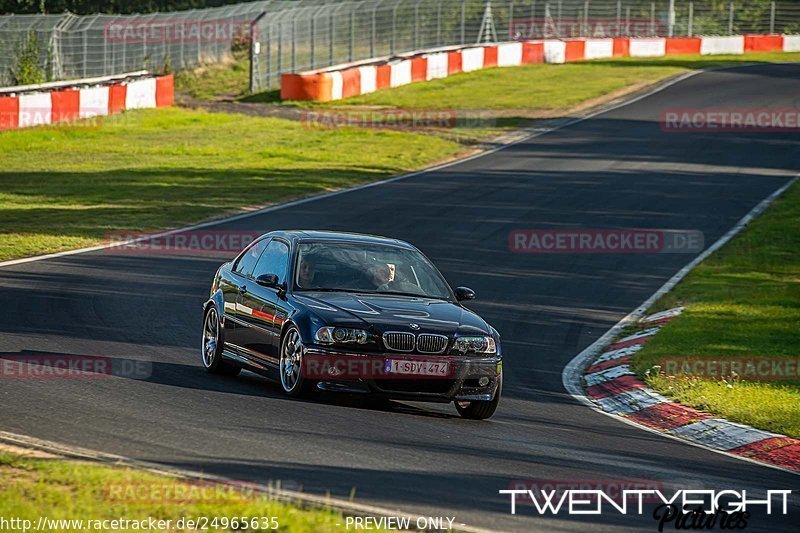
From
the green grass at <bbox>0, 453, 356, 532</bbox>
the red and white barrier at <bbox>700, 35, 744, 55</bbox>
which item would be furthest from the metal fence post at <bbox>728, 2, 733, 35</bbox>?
the green grass at <bbox>0, 453, 356, 532</bbox>

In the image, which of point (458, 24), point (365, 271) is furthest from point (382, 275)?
point (458, 24)

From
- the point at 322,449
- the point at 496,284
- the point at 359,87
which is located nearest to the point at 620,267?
the point at 496,284

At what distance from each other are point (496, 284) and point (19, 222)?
8.96 m

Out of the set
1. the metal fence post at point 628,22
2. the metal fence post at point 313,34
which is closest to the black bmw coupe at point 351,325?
the metal fence post at point 313,34

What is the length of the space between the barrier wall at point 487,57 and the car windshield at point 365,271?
31.7 metres

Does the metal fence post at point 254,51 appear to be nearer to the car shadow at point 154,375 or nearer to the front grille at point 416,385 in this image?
the car shadow at point 154,375

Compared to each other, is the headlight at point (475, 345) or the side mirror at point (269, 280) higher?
the side mirror at point (269, 280)

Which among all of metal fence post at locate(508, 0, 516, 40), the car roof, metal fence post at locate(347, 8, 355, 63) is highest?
metal fence post at locate(508, 0, 516, 40)

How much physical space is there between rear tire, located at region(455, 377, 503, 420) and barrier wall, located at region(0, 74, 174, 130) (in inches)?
996

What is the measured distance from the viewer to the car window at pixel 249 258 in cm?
1211

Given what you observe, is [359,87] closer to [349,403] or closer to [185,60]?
[185,60]

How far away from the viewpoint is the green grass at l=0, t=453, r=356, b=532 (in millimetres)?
6199

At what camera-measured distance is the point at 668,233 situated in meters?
22.6

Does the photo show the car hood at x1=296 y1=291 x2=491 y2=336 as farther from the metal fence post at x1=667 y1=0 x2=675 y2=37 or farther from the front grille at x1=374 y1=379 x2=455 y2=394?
the metal fence post at x1=667 y1=0 x2=675 y2=37
